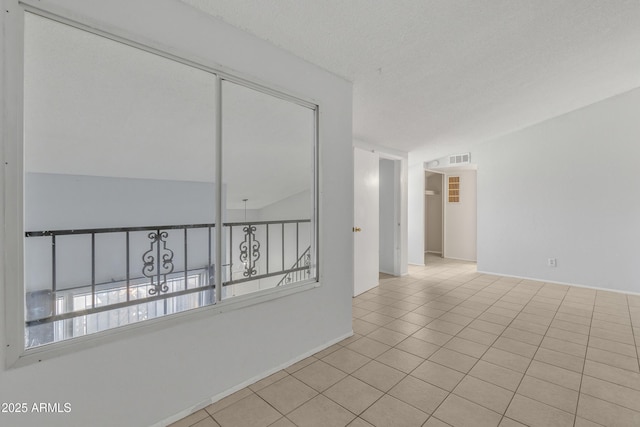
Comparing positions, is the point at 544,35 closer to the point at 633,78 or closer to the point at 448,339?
the point at 633,78

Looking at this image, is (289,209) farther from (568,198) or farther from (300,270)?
(568,198)

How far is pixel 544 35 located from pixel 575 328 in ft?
9.39

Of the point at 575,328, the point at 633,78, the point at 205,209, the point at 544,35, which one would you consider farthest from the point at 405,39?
the point at 633,78

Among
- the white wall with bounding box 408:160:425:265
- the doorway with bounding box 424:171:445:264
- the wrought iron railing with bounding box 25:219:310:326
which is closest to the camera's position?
the wrought iron railing with bounding box 25:219:310:326

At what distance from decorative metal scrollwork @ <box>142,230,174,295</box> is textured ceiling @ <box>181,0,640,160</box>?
4.87 ft

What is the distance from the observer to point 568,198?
4.62m

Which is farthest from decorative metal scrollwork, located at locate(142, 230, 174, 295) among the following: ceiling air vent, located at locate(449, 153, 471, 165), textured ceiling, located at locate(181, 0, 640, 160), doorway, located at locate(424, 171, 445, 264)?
doorway, located at locate(424, 171, 445, 264)

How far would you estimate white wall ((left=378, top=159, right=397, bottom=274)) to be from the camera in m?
5.33

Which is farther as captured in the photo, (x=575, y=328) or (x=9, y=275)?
(x=575, y=328)

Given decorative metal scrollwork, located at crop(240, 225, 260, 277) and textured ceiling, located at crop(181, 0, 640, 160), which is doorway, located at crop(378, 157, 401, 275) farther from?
decorative metal scrollwork, located at crop(240, 225, 260, 277)

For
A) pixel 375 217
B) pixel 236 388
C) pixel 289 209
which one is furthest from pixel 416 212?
pixel 236 388

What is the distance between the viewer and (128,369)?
1.52 metres

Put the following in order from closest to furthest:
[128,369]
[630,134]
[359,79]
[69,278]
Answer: [128,369] < [69,278] < [359,79] < [630,134]

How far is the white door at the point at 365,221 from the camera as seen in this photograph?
4.09m
